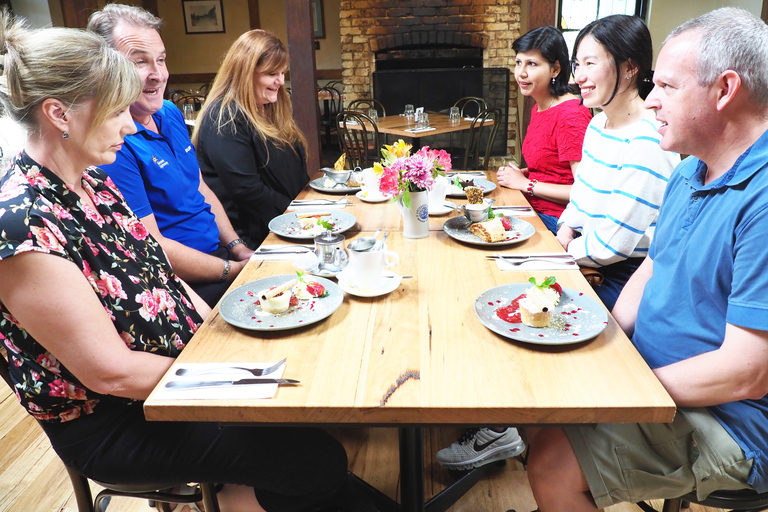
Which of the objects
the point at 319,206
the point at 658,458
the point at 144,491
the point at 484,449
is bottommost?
the point at 484,449

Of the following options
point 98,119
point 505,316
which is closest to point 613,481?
point 505,316

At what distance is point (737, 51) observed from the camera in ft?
3.57

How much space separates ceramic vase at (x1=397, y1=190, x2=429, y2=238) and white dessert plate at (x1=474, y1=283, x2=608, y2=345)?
0.50m

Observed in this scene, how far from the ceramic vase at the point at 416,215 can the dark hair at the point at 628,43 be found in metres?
0.69

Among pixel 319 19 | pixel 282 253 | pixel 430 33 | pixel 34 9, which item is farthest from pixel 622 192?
pixel 319 19

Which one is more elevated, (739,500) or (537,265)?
(537,265)

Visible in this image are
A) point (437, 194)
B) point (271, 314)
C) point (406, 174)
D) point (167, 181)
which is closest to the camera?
point (271, 314)

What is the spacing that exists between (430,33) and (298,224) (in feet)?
18.9

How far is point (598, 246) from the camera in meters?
1.73

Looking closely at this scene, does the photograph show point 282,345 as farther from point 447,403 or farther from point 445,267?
point 445,267

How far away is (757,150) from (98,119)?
128 cm

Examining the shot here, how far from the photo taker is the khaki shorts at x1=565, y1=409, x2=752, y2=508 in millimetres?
1164

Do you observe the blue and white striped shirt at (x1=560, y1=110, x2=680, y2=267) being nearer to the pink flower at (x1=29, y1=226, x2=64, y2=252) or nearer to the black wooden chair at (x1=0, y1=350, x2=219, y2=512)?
the black wooden chair at (x1=0, y1=350, x2=219, y2=512)

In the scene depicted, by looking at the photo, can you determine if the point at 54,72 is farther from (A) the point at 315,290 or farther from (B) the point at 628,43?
(B) the point at 628,43
